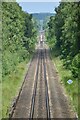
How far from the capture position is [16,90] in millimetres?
44625

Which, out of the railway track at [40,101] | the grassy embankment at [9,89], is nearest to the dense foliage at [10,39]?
the grassy embankment at [9,89]

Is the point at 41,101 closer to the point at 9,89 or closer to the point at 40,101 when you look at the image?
the point at 40,101

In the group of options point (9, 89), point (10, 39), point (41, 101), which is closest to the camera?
point (41, 101)

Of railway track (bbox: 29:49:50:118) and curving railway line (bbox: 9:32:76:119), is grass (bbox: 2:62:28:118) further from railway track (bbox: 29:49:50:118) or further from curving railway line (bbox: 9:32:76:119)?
railway track (bbox: 29:49:50:118)

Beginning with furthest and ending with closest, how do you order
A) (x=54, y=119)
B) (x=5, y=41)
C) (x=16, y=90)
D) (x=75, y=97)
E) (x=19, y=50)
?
(x=19, y=50) < (x=5, y=41) < (x=16, y=90) < (x=75, y=97) < (x=54, y=119)

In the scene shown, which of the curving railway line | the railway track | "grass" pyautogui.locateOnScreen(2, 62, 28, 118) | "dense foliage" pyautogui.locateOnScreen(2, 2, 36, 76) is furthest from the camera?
"dense foliage" pyautogui.locateOnScreen(2, 2, 36, 76)

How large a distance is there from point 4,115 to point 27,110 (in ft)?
9.03

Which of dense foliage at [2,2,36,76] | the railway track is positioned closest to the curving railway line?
the railway track

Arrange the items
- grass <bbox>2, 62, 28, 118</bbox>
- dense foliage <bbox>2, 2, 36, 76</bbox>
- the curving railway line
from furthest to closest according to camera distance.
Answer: dense foliage <bbox>2, 2, 36, 76</bbox> → grass <bbox>2, 62, 28, 118</bbox> → the curving railway line

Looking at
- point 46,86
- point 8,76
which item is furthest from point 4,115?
point 8,76

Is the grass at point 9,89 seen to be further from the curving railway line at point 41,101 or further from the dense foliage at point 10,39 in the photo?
the dense foliage at point 10,39

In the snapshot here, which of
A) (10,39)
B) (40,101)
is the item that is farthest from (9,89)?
(10,39)

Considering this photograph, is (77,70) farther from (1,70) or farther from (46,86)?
(1,70)

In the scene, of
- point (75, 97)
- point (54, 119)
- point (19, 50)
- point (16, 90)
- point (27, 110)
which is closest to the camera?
point (54, 119)
